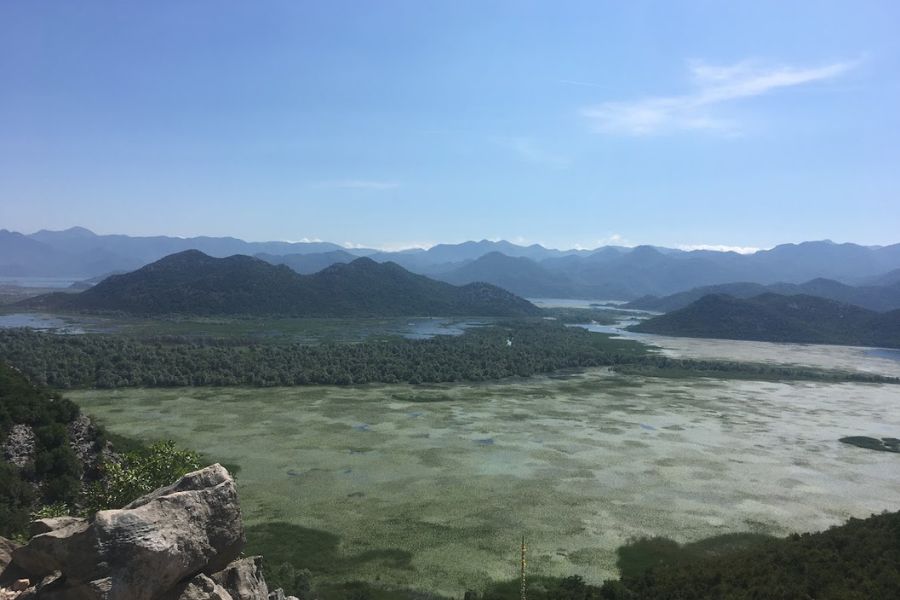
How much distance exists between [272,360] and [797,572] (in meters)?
93.6

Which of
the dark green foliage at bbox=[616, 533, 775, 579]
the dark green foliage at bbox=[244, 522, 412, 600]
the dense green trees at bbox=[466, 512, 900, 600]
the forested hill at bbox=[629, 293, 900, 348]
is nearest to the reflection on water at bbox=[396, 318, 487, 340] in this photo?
the forested hill at bbox=[629, 293, 900, 348]

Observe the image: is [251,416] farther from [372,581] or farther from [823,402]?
[823,402]

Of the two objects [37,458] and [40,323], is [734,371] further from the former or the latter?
[40,323]

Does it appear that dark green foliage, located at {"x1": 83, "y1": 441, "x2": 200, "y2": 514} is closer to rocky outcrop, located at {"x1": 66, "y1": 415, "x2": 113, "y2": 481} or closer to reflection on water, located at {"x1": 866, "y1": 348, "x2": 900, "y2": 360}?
rocky outcrop, located at {"x1": 66, "y1": 415, "x2": 113, "y2": 481}

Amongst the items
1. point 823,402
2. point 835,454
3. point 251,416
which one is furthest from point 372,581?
point 823,402

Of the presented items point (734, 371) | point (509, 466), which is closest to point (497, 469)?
point (509, 466)

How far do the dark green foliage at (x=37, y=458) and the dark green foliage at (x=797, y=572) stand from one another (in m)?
34.9

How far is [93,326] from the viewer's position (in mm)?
159750

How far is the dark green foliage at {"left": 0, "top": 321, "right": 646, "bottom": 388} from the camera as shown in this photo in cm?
9094

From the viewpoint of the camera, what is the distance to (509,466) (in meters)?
54.6

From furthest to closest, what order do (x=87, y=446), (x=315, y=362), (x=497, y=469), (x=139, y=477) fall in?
(x=315, y=362), (x=497, y=469), (x=87, y=446), (x=139, y=477)

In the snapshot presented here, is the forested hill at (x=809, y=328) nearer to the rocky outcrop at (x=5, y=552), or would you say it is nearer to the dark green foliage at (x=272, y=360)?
the dark green foliage at (x=272, y=360)

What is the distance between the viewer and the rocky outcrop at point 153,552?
14180mm

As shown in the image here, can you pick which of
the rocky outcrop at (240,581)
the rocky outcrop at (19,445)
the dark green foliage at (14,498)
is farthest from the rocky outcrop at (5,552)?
the rocky outcrop at (19,445)
